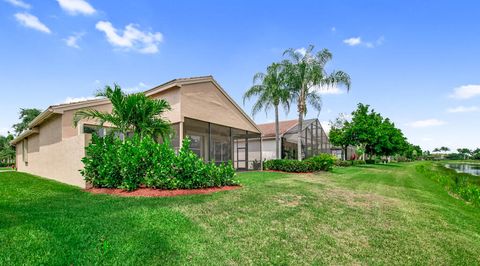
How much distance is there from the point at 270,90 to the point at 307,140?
12.9 metres

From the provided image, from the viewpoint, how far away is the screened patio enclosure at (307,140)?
1113 inches

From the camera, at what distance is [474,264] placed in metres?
4.11

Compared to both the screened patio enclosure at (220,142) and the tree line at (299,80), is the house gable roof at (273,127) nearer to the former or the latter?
the screened patio enclosure at (220,142)

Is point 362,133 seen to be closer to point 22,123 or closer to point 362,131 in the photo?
point 362,131

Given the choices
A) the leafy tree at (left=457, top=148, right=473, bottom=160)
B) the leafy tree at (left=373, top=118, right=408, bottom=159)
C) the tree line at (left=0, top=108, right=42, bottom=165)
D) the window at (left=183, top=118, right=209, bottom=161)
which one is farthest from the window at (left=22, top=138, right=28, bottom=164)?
the leafy tree at (left=457, top=148, right=473, bottom=160)

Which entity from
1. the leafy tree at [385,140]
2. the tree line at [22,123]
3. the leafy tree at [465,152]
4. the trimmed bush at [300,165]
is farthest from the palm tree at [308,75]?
the leafy tree at [465,152]

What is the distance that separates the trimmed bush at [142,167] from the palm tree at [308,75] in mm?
13362

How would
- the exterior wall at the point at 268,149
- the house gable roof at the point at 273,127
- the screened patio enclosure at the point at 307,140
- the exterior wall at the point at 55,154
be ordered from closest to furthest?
the exterior wall at the point at 55,154 → the exterior wall at the point at 268,149 → the house gable roof at the point at 273,127 → the screened patio enclosure at the point at 307,140

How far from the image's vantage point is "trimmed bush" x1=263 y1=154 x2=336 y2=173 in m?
18.4

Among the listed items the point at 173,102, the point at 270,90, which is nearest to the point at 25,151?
the point at 173,102

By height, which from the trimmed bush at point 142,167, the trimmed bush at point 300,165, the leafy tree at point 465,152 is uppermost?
the trimmed bush at point 142,167

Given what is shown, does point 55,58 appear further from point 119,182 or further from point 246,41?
point 246,41

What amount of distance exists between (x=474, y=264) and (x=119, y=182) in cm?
935

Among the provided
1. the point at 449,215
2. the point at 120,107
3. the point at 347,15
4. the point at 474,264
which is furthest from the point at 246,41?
the point at 474,264
